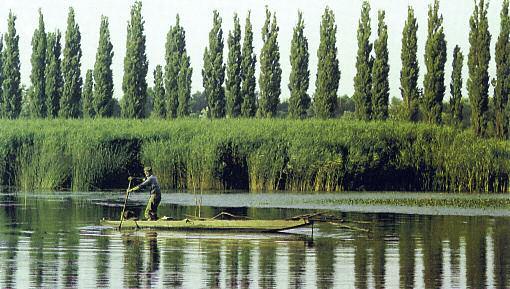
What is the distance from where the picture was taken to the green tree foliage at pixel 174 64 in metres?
74.6

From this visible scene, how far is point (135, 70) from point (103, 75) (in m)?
1.92

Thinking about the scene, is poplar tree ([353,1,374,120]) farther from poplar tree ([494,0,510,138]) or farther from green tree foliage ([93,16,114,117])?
green tree foliage ([93,16,114,117])

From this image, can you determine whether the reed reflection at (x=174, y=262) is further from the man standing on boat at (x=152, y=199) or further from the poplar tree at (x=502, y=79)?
the poplar tree at (x=502, y=79)

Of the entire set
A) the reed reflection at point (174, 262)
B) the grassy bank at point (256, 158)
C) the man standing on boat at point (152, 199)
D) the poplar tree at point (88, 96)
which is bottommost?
the reed reflection at point (174, 262)

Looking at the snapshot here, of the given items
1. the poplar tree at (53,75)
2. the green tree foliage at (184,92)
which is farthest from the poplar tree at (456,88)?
the poplar tree at (53,75)

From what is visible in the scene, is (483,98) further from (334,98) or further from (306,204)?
(306,204)

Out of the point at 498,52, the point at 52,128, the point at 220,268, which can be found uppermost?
the point at 498,52

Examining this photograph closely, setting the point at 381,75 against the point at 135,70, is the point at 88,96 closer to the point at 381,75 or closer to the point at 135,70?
the point at 135,70

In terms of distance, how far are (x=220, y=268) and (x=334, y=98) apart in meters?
53.3

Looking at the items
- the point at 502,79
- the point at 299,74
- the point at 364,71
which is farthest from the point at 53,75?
the point at 502,79

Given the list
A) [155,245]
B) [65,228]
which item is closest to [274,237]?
[155,245]

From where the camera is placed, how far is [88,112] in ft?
239

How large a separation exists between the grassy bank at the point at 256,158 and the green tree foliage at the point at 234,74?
23.6 metres

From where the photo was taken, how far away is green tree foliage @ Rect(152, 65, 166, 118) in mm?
75250
